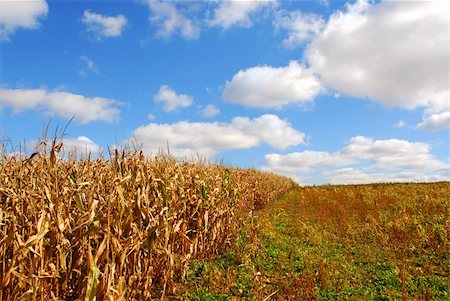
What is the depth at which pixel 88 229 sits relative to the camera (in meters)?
5.73

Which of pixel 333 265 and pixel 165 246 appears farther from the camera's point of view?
pixel 333 265

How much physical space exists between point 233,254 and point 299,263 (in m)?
1.76

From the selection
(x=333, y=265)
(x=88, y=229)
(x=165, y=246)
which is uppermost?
(x=88, y=229)

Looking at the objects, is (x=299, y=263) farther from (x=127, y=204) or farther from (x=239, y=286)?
(x=127, y=204)

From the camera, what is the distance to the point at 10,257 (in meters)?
5.58

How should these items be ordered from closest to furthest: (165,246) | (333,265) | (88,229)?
(88,229)
(165,246)
(333,265)

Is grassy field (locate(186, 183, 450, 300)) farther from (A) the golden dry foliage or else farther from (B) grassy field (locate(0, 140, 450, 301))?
(A) the golden dry foliage

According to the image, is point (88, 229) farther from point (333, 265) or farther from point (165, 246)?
point (333, 265)

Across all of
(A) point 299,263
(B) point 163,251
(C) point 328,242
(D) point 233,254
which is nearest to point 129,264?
(B) point 163,251

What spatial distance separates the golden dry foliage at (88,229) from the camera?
5.42 meters

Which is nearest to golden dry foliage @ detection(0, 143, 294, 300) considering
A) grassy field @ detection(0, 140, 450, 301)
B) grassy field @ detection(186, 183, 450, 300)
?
grassy field @ detection(0, 140, 450, 301)

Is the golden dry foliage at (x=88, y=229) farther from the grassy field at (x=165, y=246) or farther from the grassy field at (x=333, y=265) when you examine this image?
the grassy field at (x=333, y=265)

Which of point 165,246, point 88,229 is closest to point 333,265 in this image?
point 165,246

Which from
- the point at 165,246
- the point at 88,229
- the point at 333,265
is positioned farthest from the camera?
the point at 333,265
